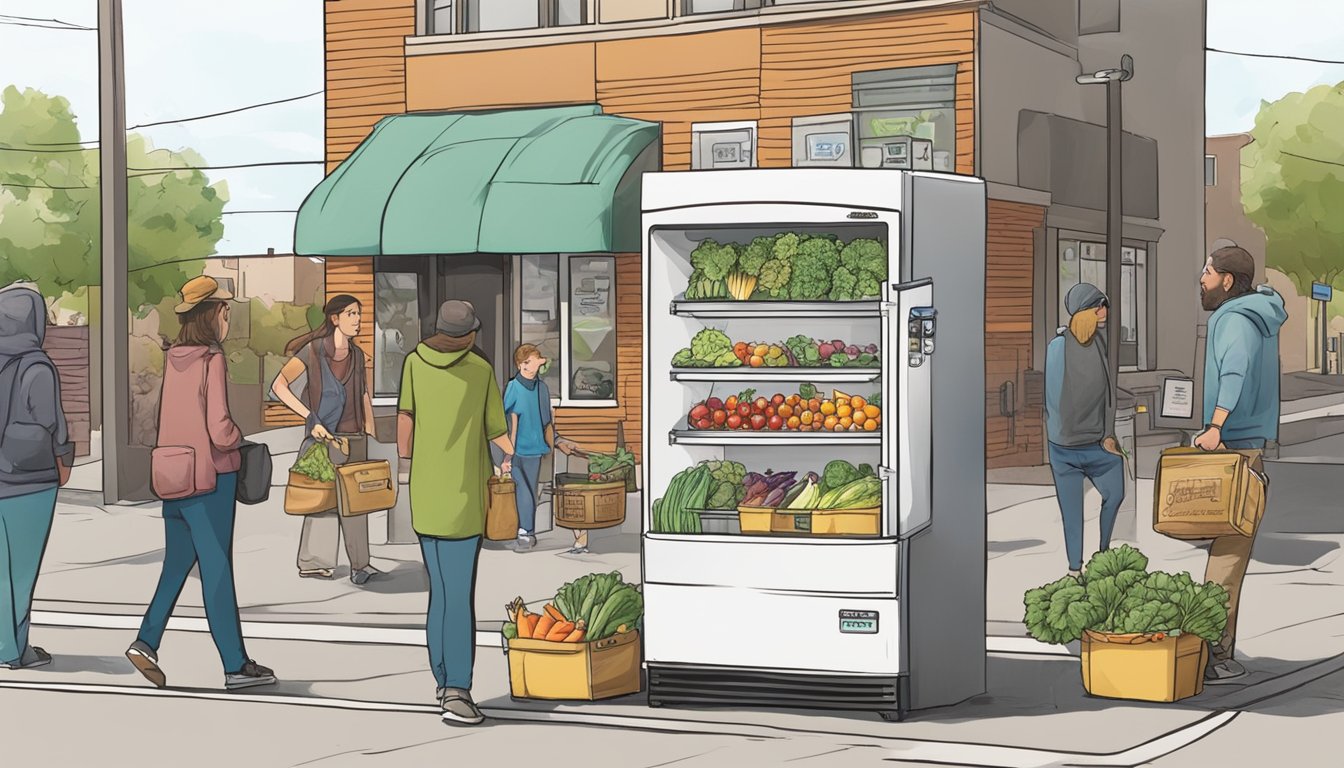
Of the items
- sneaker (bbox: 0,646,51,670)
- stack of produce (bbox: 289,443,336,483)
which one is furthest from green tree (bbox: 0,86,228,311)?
sneaker (bbox: 0,646,51,670)

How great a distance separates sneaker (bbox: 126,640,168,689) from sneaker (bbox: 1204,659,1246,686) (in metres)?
5.76

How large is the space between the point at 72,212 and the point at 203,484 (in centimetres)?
5482

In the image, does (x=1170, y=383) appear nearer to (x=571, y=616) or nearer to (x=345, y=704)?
(x=571, y=616)

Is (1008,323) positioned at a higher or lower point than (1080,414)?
higher

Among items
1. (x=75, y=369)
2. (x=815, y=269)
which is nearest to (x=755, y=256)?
(x=815, y=269)

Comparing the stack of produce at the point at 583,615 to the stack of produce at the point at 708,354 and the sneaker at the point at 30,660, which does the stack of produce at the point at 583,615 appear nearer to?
the stack of produce at the point at 708,354

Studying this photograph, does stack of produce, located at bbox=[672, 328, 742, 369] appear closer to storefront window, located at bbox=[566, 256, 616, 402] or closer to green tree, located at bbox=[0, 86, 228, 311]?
storefront window, located at bbox=[566, 256, 616, 402]

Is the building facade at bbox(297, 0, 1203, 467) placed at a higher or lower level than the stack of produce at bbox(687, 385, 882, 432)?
higher

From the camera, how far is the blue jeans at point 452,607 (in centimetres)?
882

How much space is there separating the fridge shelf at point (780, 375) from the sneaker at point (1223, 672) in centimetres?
254

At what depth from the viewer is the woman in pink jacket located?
31.1 feet

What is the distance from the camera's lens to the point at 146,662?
9.66m

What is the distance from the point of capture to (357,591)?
1346 centimetres

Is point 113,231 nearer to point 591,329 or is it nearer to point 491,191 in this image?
point 491,191
